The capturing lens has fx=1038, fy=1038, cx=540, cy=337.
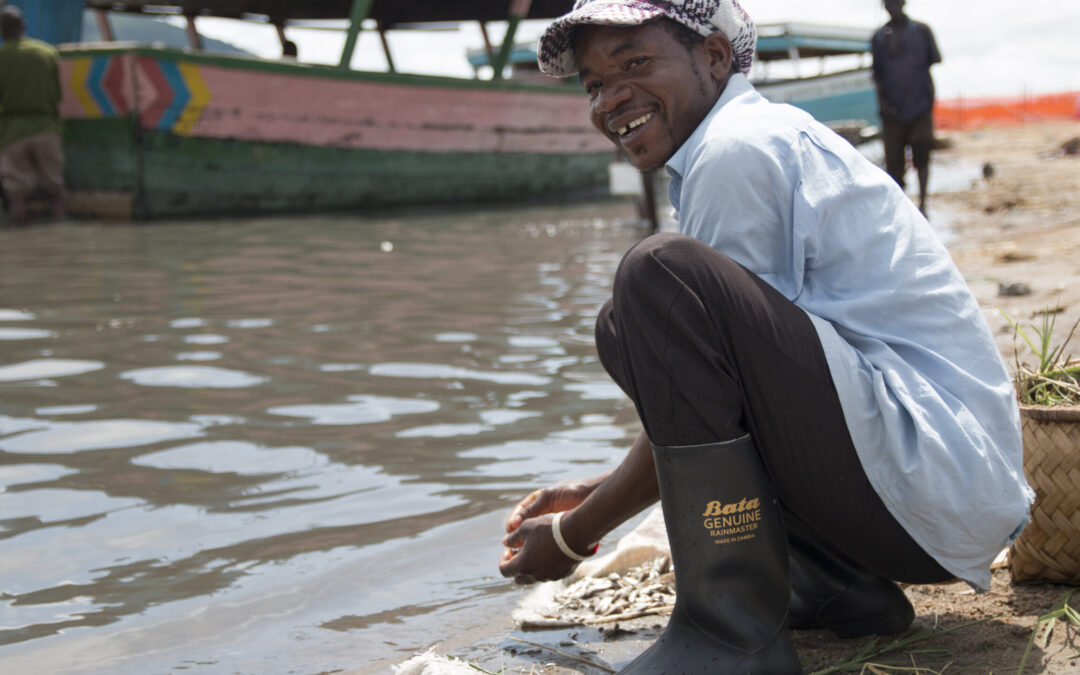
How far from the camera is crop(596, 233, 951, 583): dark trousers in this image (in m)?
1.51

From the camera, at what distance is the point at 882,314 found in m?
1.59

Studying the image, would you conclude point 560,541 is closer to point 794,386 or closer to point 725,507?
point 725,507

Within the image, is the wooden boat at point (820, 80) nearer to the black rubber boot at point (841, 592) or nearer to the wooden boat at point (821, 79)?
the wooden boat at point (821, 79)

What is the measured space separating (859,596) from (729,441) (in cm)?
50

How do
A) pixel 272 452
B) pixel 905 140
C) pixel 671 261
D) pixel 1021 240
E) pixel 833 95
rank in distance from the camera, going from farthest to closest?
1. pixel 833 95
2. pixel 905 140
3. pixel 1021 240
4. pixel 272 452
5. pixel 671 261

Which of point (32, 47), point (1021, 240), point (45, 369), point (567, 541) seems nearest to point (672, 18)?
point (567, 541)

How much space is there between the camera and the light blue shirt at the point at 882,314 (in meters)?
1.52

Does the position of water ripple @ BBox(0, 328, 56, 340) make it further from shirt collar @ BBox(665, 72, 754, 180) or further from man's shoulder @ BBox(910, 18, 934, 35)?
man's shoulder @ BBox(910, 18, 934, 35)

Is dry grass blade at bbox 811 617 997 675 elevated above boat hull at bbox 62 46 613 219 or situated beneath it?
situated beneath

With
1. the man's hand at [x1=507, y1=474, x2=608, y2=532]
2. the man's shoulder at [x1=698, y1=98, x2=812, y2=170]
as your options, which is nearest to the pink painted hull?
the man's hand at [x1=507, y1=474, x2=608, y2=532]

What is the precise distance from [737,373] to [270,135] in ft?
32.7

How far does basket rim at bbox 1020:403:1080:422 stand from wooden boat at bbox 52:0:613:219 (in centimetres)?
951

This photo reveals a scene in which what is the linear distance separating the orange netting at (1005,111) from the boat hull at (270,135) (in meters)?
24.6

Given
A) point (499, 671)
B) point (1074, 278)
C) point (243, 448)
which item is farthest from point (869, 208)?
point (1074, 278)
